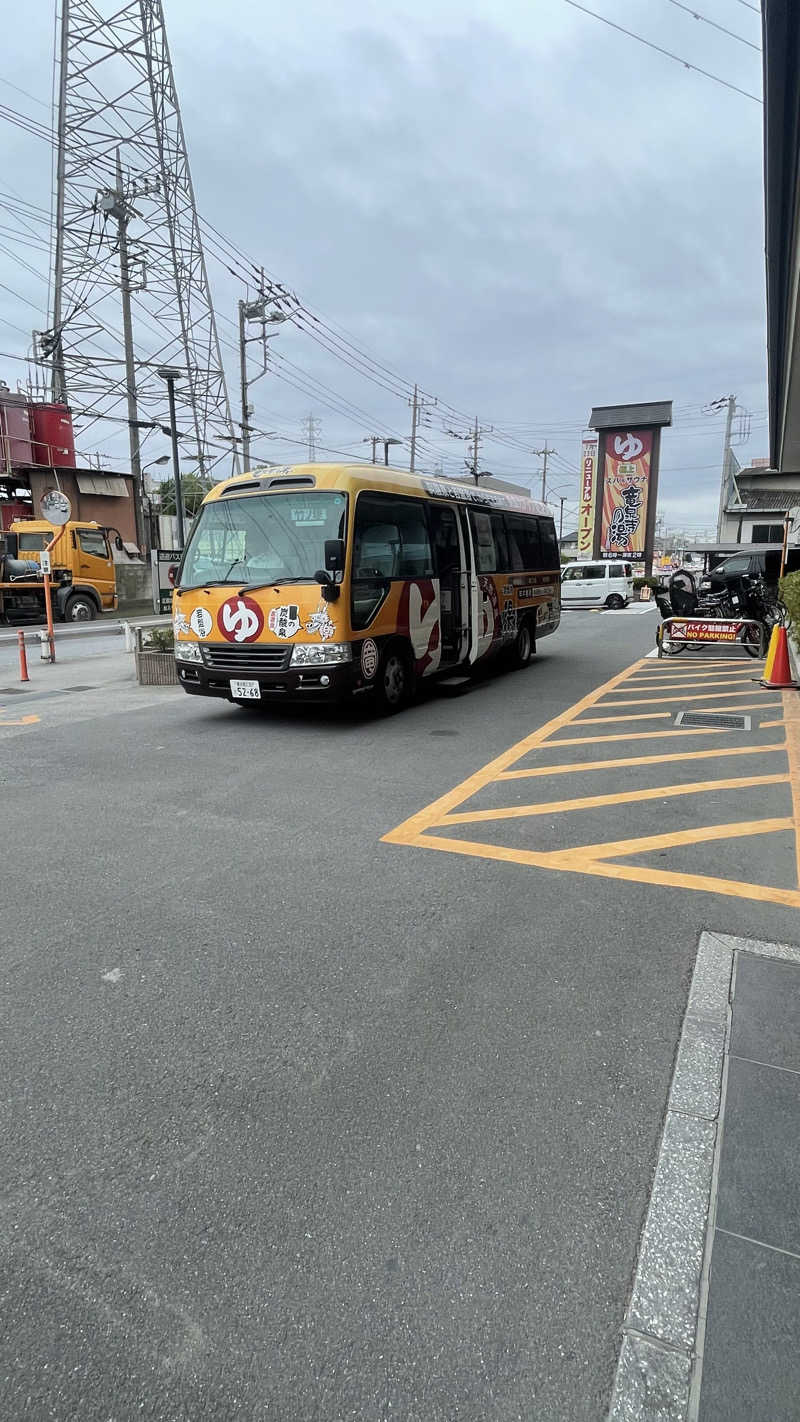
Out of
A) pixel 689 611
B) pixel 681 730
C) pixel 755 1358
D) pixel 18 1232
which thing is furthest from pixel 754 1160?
pixel 689 611

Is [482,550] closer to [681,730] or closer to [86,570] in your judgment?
[681,730]

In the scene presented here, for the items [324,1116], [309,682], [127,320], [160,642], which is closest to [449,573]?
[309,682]

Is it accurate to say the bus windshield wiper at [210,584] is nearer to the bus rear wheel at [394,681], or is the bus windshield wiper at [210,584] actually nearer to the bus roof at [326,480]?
the bus roof at [326,480]

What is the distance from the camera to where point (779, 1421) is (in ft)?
5.10

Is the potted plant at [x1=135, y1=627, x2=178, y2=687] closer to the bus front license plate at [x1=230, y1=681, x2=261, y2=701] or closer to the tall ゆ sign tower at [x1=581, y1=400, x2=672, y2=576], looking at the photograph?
the bus front license plate at [x1=230, y1=681, x2=261, y2=701]

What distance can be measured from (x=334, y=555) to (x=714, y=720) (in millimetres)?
4596

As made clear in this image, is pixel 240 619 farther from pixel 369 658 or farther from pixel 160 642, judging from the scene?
pixel 160 642

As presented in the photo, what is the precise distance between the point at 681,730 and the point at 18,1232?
7220mm

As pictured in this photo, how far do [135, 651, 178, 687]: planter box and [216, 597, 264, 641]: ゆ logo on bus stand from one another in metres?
4.33

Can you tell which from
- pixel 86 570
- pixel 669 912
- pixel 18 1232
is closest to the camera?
pixel 18 1232

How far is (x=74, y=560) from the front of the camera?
2283 centimetres

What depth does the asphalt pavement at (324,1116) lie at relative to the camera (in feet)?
5.58

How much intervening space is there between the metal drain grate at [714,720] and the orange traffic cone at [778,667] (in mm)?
2126

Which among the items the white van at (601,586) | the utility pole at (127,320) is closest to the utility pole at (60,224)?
the utility pole at (127,320)
